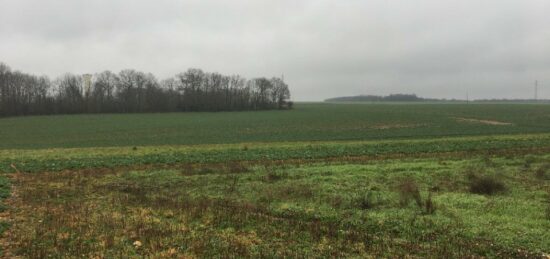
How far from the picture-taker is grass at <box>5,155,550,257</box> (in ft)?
25.5

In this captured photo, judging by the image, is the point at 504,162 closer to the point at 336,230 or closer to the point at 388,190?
the point at 388,190

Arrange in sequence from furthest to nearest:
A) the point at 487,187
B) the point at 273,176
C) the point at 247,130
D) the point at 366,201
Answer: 1. the point at 247,130
2. the point at 273,176
3. the point at 487,187
4. the point at 366,201

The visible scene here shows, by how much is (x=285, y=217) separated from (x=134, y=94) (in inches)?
4722

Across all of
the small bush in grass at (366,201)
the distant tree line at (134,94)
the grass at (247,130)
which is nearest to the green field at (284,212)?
the small bush in grass at (366,201)

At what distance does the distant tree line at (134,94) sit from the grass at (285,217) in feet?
340

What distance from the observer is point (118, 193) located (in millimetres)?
13914

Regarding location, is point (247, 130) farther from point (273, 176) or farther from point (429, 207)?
point (429, 207)

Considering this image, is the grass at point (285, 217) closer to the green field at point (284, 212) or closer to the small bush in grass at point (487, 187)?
the green field at point (284, 212)

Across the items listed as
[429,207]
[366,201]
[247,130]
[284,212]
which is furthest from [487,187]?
[247,130]

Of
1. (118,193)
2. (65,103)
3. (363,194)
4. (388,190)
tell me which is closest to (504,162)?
(388,190)

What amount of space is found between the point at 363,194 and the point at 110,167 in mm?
15386

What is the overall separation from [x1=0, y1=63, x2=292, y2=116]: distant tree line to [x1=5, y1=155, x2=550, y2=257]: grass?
103 meters

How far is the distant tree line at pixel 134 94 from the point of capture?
353 ft

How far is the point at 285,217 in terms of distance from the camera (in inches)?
402
